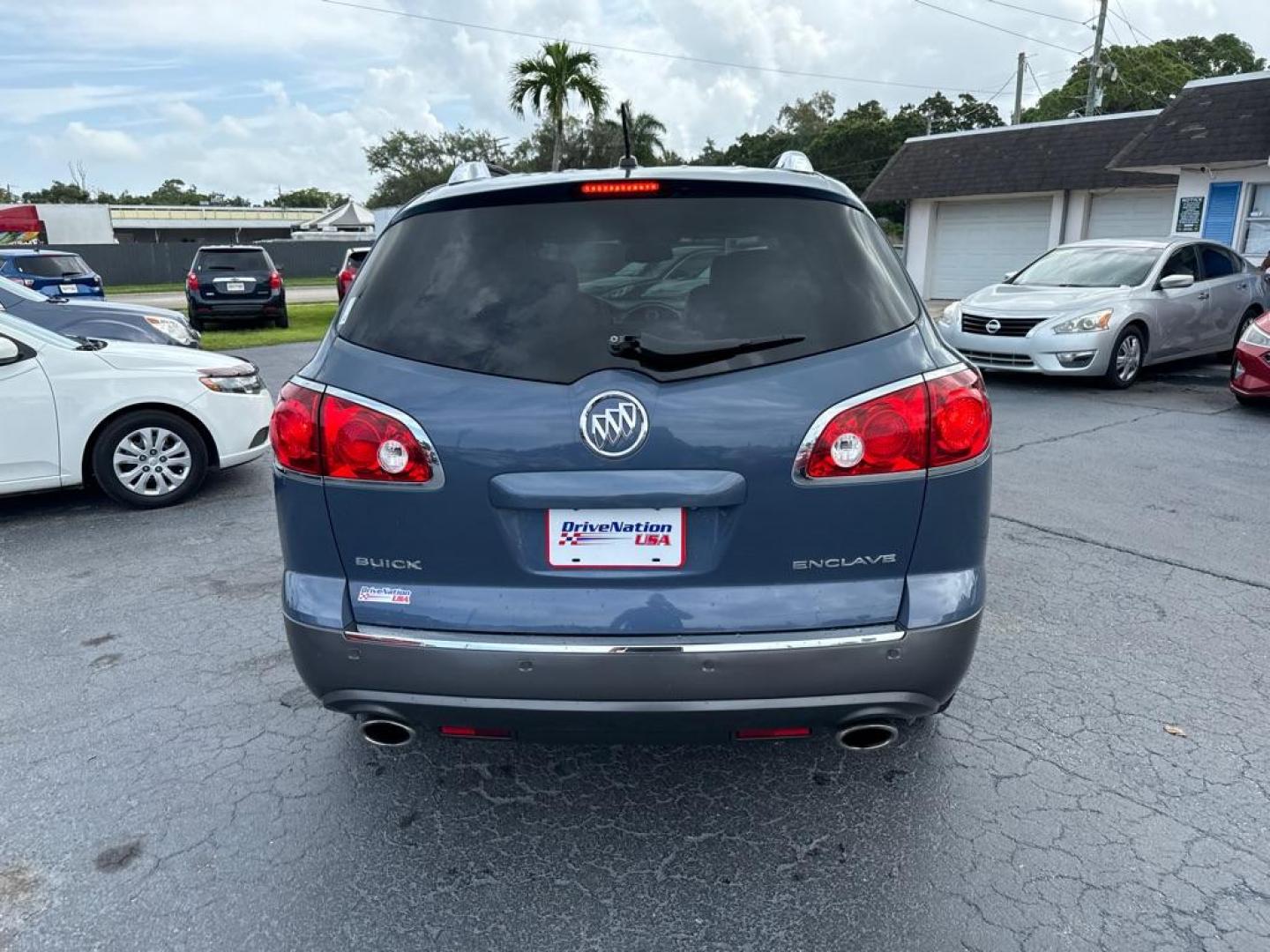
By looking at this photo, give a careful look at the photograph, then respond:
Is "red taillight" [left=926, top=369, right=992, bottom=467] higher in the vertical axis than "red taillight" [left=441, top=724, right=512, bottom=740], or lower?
higher

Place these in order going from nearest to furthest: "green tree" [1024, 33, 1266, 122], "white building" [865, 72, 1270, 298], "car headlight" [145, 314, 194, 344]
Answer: "car headlight" [145, 314, 194, 344], "white building" [865, 72, 1270, 298], "green tree" [1024, 33, 1266, 122]

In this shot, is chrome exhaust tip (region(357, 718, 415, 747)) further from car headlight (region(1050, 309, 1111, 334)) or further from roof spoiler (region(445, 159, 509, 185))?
car headlight (region(1050, 309, 1111, 334))

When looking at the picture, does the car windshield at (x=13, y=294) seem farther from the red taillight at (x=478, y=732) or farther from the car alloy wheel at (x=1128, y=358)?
the car alloy wheel at (x=1128, y=358)

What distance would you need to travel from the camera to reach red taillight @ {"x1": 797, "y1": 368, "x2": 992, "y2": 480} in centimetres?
228

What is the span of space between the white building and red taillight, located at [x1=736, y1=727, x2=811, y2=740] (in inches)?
700

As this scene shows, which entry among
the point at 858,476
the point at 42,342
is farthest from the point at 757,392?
the point at 42,342

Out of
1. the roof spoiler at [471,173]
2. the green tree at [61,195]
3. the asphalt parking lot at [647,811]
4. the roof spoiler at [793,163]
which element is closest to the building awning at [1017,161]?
the asphalt parking lot at [647,811]

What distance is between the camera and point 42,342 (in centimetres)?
582

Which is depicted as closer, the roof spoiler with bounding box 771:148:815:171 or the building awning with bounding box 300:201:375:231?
the roof spoiler with bounding box 771:148:815:171

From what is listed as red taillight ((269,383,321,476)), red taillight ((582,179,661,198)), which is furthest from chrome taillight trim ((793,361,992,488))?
red taillight ((269,383,321,476))

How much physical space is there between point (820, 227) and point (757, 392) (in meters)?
0.55

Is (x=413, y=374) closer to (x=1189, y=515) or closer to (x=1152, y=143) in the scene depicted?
(x=1189, y=515)

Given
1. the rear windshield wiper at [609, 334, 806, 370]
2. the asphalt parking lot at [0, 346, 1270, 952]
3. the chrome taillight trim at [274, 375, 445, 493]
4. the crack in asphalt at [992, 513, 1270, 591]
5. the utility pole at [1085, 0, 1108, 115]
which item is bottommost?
the crack in asphalt at [992, 513, 1270, 591]

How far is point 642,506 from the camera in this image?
2260mm
